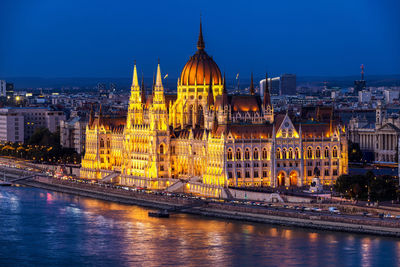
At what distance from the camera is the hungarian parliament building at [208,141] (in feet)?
338

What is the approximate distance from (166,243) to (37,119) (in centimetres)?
10167

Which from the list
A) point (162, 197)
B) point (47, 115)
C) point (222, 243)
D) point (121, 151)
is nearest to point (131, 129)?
point (121, 151)

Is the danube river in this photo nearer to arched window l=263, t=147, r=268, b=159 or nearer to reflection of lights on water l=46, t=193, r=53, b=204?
reflection of lights on water l=46, t=193, r=53, b=204

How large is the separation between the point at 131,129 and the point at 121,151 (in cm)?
492

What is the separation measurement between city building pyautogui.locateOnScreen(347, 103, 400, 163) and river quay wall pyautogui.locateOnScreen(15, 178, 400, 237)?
3474cm

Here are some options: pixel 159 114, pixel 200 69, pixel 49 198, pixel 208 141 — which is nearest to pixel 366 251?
pixel 208 141

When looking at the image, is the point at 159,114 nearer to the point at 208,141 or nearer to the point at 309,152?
the point at 208,141

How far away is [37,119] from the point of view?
7121 inches

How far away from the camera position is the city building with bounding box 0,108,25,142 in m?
172

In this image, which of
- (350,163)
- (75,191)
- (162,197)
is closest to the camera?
(162,197)

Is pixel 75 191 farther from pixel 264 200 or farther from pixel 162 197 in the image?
pixel 264 200

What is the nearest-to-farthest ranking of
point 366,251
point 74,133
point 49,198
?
point 366,251
point 49,198
point 74,133

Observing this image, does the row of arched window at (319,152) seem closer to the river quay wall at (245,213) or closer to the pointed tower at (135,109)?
the river quay wall at (245,213)

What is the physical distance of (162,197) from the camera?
340ft
